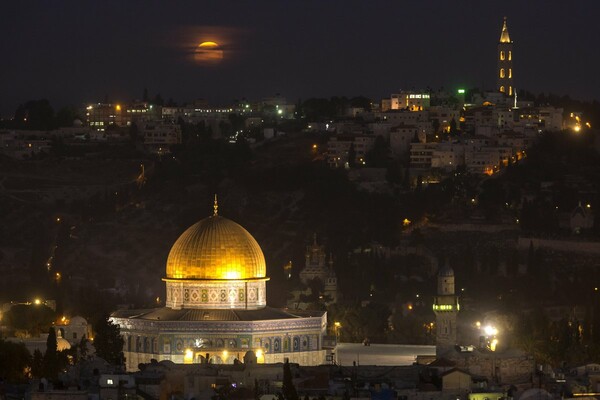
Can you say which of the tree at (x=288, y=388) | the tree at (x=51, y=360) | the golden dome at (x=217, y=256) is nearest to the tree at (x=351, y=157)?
the golden dome at (x=217, y=256)

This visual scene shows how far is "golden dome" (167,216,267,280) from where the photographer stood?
7725 centimetres

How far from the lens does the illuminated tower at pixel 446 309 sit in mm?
78312

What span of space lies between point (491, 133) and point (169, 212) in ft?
44.6

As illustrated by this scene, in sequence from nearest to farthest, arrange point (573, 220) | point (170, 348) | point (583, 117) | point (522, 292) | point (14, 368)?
point (14, 368)
point (170, 348)
point (522, 292)
point (573, 220)
point (583, 117)

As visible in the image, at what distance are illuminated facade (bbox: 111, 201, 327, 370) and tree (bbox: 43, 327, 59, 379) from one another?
6.73m

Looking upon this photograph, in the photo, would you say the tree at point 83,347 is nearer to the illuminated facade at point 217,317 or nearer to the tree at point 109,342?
the tree at point 109,342

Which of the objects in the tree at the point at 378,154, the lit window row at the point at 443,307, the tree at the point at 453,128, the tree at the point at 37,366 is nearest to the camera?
the tree at the point at 37,366

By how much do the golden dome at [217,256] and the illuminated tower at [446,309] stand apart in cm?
429

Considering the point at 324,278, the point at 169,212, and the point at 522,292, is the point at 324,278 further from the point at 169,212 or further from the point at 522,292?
the point at 169,212

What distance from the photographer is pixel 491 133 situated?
11650 cm

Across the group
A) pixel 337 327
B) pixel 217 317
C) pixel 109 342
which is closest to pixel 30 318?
pixel 217 317

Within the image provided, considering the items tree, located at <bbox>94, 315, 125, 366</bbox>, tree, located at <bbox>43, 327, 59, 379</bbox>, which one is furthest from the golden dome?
tree, located at <bbox>43, 327, 59, 379</bbox>

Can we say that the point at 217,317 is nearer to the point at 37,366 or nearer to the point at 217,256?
the point at 217,256

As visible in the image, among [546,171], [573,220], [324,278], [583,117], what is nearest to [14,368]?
[324,278]
